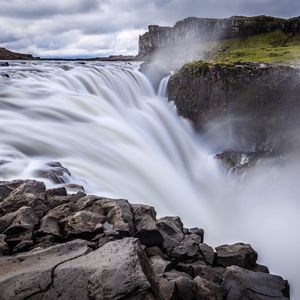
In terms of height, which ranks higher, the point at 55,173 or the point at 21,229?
the point at 21,229

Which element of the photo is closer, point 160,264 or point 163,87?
point 160,264

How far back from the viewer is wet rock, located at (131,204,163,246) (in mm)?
8188

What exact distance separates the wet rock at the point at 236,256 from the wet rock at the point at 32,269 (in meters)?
3.75

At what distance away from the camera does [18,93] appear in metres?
20.3

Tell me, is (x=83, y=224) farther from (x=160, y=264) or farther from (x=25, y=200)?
(x=160, y=264)

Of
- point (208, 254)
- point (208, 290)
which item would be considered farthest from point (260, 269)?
point (208, 290)

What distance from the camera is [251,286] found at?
7297 mm

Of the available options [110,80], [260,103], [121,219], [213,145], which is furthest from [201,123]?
[121,219]

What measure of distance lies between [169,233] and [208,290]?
2168 millimetres

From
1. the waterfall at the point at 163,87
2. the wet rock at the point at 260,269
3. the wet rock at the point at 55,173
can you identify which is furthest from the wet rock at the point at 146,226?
the waterfall at the point at 163,87

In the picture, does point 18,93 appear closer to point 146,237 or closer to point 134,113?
point 134,113

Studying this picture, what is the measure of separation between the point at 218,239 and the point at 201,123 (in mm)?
14701

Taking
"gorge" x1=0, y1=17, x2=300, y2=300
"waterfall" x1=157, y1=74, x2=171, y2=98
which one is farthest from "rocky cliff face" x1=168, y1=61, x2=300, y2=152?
"waterfall" x1=157, y1=74, x2=171, y2=98

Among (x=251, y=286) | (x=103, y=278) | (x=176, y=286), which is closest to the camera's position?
(x=103, y=278)
